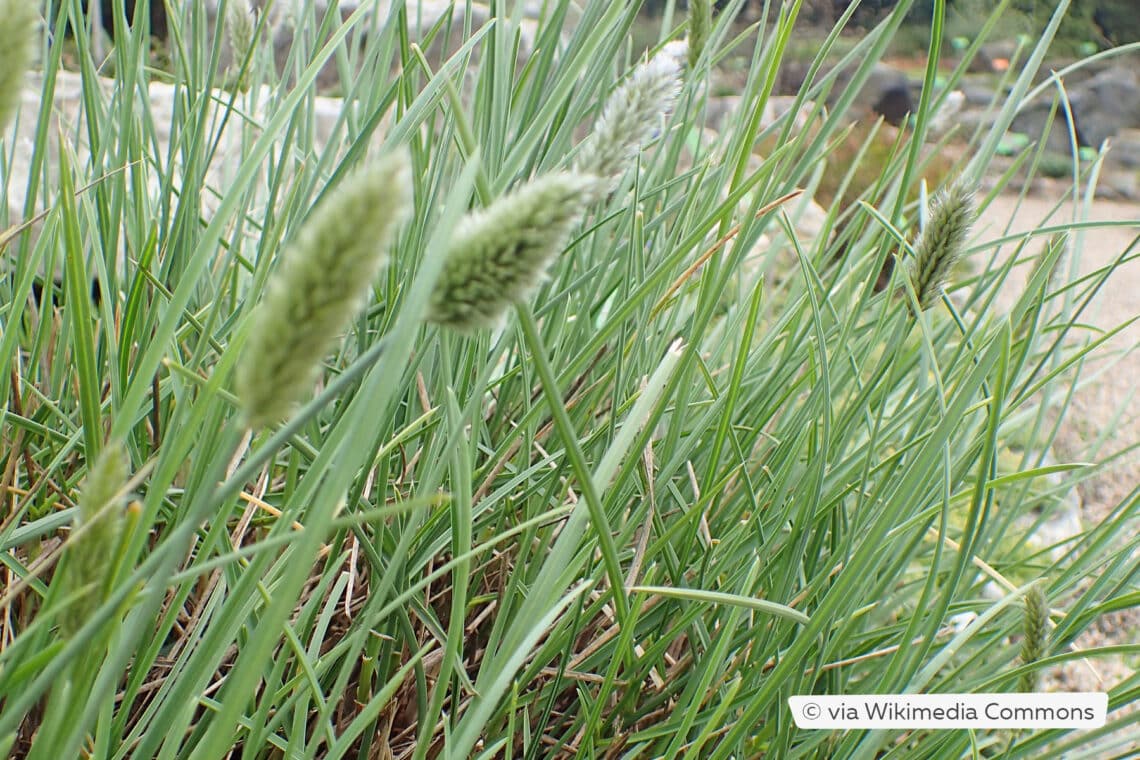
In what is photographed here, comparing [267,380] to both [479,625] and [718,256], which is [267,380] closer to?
[718,256]

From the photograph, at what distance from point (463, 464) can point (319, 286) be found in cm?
25

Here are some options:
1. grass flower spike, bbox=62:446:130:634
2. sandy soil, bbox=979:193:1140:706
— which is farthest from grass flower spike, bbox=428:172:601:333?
sandy soil, bbox=979:193:1140:706

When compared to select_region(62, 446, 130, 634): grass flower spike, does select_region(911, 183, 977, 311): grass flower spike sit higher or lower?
higher

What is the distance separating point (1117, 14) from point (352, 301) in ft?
30.6

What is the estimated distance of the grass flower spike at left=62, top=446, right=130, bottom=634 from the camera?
0.25m

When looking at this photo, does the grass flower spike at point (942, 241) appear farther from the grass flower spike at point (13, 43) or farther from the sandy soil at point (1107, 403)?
the grass flower spike at point (13, 43)

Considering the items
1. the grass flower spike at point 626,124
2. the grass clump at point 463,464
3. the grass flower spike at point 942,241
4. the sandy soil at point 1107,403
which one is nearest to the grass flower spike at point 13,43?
the grass clump at point 463,464

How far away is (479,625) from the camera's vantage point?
0.73m

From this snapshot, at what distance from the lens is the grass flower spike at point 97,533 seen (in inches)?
9.8

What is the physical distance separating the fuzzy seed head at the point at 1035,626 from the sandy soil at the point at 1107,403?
0.52ft

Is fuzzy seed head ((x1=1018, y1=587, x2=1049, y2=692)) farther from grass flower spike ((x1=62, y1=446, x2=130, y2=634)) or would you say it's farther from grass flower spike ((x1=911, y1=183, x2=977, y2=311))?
grass flower spike ((x1=62, y1=446, x2=130, y2=634))

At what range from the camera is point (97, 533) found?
Result: 25 cm

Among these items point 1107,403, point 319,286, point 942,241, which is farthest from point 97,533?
point 1107,403

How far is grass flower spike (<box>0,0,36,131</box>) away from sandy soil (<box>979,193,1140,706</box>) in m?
0.68
